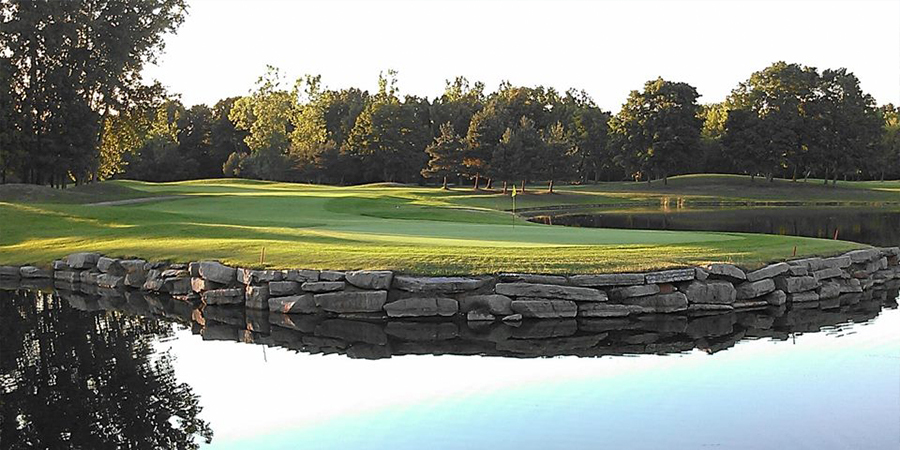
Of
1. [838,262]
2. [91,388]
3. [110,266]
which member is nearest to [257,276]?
[110,266]

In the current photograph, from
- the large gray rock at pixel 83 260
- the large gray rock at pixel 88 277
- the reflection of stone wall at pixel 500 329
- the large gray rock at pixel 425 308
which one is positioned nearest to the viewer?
the reflection of stone wall at pixel 500 329

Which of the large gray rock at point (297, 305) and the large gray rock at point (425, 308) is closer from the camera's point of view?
the large gray rock at point (425, 308)

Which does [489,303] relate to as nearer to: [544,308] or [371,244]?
[544,308]

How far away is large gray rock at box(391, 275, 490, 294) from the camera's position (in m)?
14.9

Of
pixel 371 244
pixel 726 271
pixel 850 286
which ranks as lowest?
pixel 850 286

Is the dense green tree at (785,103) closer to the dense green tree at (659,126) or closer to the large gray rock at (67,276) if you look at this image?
the dense green tree at (659,126)

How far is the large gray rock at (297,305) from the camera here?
15328 millimetres

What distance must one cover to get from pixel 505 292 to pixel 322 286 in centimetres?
335

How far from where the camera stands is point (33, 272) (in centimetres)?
2023

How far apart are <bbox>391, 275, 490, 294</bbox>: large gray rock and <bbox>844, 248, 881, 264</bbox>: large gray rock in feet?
29.1

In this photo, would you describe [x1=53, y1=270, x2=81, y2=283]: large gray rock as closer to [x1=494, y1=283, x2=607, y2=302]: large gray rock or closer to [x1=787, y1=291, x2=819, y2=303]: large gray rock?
[x1=494, y1=283, x2=607, y2=302]: large gray rock

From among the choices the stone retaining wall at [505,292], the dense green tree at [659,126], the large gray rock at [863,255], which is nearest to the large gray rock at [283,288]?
the stone retaining wall at [505,292]

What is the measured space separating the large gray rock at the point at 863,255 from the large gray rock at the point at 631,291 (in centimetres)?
600

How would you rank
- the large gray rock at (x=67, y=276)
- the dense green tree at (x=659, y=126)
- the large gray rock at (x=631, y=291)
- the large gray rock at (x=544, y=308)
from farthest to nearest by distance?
the dense green tree at (x=659, y=126) → the large gray rock at (x=67, y=276) → the large gray rock at (x=631, y=291) → the large gray rock at (x=544, y=308)
